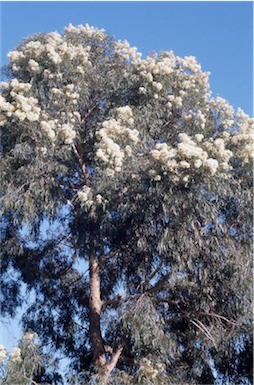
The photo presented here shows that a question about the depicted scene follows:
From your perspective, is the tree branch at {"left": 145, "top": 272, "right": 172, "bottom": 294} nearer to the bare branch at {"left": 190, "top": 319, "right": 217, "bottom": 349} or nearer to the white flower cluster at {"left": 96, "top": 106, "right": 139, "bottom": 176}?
the bare branch at {"left": 190, "top": 319, "right": 217, "bottom": 349}

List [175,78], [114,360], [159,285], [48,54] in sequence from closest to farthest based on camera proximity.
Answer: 1. [114,360]
2. [159,285]
3. [48,54]
4. [175,78]

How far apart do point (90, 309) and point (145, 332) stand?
1.68m

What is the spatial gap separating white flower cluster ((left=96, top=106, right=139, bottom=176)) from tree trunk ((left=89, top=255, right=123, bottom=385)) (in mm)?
1479

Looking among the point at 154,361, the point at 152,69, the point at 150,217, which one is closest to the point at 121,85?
the point at 152,69

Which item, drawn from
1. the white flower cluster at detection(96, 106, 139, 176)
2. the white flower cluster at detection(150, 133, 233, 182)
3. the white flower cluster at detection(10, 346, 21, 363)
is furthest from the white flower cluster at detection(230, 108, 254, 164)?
the white flower cluster at detection(10, 346, 21, 363)

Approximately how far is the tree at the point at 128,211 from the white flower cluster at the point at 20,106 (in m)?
0.03

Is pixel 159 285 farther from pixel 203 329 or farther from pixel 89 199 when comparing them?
pixel 89 199

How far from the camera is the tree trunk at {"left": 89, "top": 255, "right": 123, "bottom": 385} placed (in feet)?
28.6

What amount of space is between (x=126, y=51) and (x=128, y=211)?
11.0 ft

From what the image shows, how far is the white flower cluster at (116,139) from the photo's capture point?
838 centimetres

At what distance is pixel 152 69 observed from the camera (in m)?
9.75

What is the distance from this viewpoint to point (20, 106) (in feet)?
28.8

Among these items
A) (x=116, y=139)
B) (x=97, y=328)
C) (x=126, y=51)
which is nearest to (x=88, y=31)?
(x=126, y=51)

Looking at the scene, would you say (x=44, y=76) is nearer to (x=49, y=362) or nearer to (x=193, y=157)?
(x=193, y=157)
